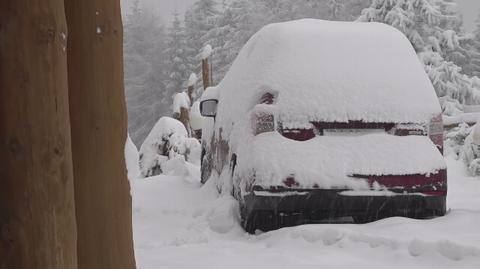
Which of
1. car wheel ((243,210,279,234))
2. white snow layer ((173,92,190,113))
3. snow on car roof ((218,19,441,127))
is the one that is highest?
snow on car roof ((218,19,441,127))

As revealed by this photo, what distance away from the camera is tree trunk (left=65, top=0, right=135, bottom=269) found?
2.55 metres

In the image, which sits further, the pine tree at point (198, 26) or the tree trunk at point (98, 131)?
the pine tree at point (198, 26)

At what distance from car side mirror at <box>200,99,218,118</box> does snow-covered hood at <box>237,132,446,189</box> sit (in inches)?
75.0

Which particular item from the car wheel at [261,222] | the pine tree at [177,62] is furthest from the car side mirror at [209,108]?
the pine tree at [177,62]

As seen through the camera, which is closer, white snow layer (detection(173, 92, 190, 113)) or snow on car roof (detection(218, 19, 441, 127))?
snow on car roof (detection(218, 19, 441, 127))

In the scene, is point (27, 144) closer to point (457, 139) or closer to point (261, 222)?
point (261, 222)

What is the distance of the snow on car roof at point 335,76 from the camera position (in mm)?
4992

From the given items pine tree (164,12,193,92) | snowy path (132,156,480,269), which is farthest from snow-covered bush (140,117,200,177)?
pine tree (164,12,193,92)

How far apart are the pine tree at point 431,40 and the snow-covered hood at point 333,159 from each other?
21.2 metres

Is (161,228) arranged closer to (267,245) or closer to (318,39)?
(267,245)

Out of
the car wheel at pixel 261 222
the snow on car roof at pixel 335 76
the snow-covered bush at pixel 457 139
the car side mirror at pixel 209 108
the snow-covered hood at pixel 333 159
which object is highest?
the snow on car roof at pixel 335 76

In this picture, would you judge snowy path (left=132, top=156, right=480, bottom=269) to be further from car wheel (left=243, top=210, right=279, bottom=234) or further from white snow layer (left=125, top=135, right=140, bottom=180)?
white snow layer (left=125, top=135, right=140, bottom=180)

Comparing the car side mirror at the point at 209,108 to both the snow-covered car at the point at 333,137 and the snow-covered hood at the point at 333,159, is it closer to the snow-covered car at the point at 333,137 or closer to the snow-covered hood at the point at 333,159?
the snow-covered car at the point at 333,137

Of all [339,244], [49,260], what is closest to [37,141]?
[49,260]
